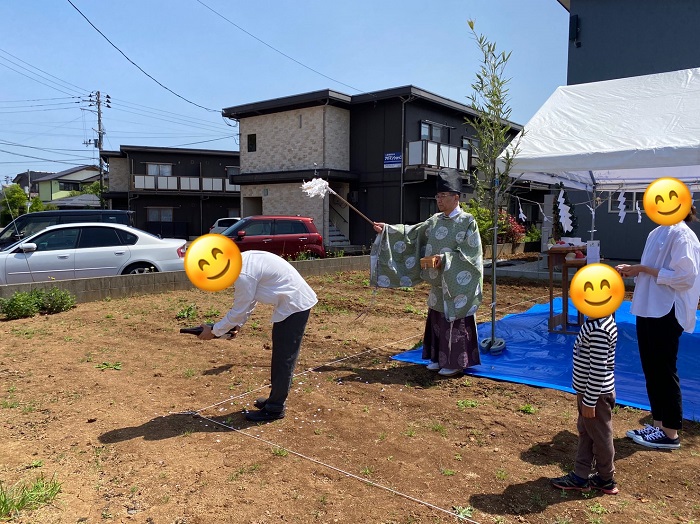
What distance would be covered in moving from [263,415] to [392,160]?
53.3ft

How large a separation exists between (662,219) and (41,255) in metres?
8.45

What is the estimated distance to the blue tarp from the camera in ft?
13.6

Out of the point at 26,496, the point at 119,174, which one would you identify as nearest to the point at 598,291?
the point at 26,496

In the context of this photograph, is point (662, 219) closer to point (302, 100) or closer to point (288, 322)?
point (288, 322)

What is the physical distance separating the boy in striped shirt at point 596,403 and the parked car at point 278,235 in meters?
10.6

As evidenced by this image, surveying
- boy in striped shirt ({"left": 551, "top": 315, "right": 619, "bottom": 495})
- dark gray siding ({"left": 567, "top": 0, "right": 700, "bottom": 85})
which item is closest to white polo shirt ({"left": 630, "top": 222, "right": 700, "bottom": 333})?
boy in striped shirt ({"left": 551, "top": 315, "right": 619, "bottom": 495})

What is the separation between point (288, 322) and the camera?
3.51 metres

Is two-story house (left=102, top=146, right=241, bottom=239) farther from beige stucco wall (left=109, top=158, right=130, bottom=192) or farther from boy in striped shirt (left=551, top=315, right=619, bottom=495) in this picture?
boy in striped shirt (left=551, top=315, right=619, bottom=495)

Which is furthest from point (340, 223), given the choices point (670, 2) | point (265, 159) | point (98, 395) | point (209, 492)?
point (209, 492)

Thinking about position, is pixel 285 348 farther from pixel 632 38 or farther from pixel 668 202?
pixel 632 38

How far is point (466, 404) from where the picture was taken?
3.96 meters

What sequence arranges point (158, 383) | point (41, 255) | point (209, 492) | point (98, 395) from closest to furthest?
point (209, 492) → point (98, 395) → point (158, 383) → point (41, 255)

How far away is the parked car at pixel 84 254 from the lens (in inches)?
312

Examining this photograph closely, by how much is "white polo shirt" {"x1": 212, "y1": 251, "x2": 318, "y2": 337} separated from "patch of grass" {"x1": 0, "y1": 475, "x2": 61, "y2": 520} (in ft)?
3.97
